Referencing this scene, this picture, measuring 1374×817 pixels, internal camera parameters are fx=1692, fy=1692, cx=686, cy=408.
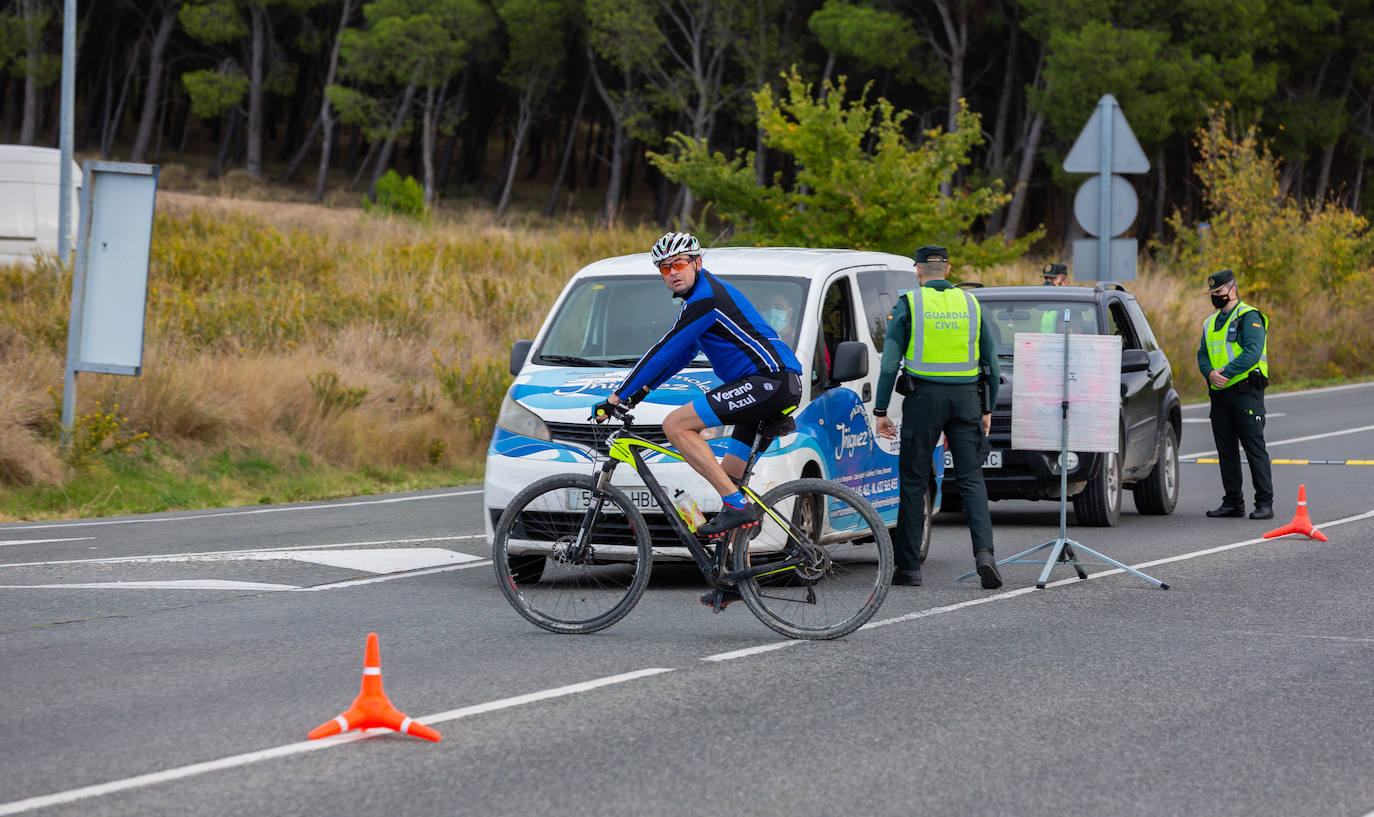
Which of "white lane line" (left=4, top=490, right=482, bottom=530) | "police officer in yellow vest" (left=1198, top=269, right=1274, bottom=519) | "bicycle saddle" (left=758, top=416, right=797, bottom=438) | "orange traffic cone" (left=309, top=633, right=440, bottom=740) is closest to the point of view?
"orange traffic cone" (left=309, top=633, right=440, bottom=740)

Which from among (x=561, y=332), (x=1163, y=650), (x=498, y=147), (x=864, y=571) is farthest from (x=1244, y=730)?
(x=498, y=147)

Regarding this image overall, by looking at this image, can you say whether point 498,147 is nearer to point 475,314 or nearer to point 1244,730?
point 475,314

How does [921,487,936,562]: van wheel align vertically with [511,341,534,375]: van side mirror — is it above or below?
below

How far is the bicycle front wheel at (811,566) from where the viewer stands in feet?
26.4

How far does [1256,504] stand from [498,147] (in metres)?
99.6

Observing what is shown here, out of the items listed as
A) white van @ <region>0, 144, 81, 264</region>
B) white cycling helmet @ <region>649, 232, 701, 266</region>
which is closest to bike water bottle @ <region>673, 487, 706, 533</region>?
white cycling helmet @ <region>649, 232, 701, 266</region>

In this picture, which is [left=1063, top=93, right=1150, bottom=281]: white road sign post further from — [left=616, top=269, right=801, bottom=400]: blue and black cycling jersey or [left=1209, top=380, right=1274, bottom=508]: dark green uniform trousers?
[left=616, top=269, right=801, bottom=400]: blue and black cycling jersey

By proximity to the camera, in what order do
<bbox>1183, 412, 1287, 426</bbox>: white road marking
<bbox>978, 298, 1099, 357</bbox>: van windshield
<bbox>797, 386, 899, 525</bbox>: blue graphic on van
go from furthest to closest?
<bbox>1183, 412, 1287, 426</bbox>: white road marking < <bbox>978, 298, 1099, 357</bbox>: van windshield < <bbox>797, 386, 899, 525</bbox>: blue graphic on van

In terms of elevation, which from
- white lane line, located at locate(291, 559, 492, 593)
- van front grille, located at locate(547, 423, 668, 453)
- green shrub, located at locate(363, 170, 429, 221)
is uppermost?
green shrub, located at locate(363, 170, 429, 221)

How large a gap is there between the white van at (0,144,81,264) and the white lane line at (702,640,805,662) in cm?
1984

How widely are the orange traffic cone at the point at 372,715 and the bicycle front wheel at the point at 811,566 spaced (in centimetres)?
241

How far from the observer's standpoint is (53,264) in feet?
74.1

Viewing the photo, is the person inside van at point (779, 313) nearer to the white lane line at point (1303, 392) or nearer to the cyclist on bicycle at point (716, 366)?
the cyclist on bicycle at point (716, 366)

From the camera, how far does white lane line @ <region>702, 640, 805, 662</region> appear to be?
25.5 feet
